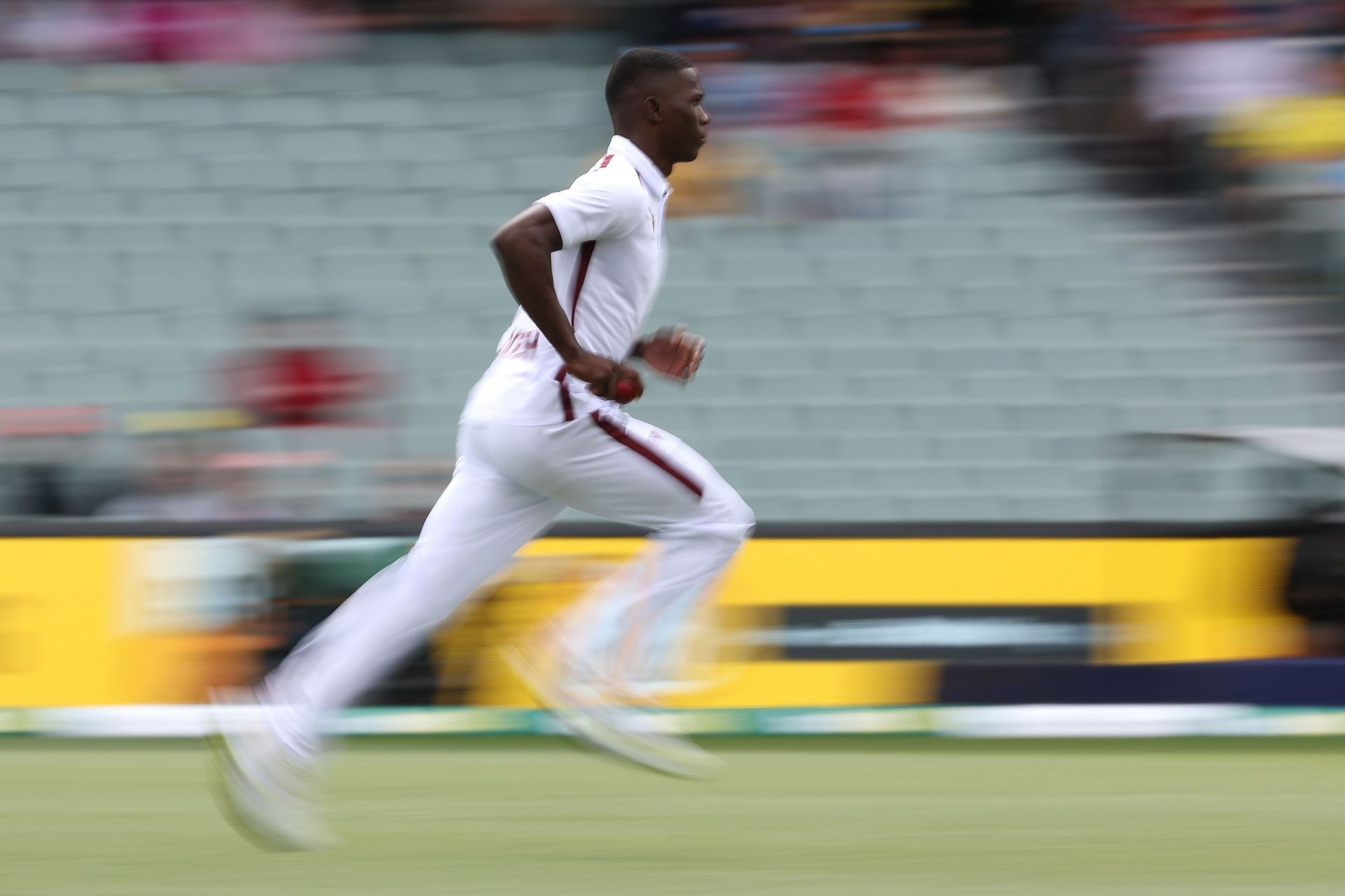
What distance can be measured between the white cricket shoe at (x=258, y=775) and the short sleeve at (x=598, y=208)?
124cm

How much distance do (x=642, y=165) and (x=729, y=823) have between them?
5.54ft

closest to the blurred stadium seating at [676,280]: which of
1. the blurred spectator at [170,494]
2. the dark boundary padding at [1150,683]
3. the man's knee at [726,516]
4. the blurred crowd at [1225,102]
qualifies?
the blurred crowd at [1225,102]

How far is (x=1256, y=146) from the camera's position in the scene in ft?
30.5

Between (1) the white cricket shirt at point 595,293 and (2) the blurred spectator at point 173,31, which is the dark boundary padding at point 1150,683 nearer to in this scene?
(1) the white cricket shirt at point 595,293

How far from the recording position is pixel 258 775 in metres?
4.17

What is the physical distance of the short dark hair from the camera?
14.8 ft

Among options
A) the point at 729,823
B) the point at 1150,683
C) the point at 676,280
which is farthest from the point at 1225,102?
the point at 729,823

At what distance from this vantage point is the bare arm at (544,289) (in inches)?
162

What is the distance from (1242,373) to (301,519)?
438 centimetres

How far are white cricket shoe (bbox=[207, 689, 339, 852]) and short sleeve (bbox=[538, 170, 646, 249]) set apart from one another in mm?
1237

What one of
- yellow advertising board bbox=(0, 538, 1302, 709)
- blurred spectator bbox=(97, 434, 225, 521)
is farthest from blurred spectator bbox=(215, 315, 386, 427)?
yellow advertising board bbox=(0, 538, 1302, 709)

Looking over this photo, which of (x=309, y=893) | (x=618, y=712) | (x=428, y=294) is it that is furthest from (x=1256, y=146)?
(x=309, y=893)

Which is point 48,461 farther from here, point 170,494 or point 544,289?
point 544,289

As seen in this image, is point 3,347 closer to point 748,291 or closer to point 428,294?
point 428,294
